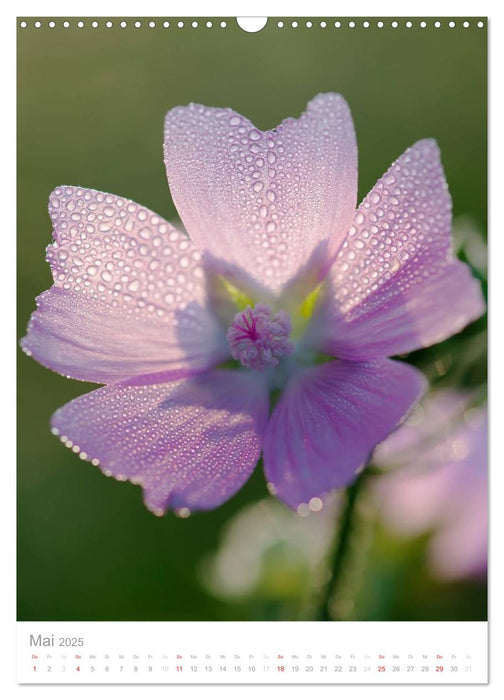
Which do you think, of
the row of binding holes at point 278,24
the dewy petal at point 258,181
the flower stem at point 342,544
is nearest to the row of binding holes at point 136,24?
the row of binding holes at point 278,24

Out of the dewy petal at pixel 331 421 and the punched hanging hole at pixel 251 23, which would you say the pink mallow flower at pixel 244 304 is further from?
the punched hanging hole at pixel 251 23

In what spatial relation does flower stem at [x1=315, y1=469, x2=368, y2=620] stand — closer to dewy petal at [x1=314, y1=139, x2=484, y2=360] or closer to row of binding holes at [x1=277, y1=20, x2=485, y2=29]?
dewy petal at [x1=314, y1=139, x2=484, y2=360]

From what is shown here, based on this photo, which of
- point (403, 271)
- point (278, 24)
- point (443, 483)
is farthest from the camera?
point (443, 483)

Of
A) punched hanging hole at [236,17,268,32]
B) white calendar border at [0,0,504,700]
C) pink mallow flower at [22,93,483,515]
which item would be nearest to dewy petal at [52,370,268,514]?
pink mallow flower at [22,93,483,515]

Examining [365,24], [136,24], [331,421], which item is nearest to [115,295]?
[331,421]
